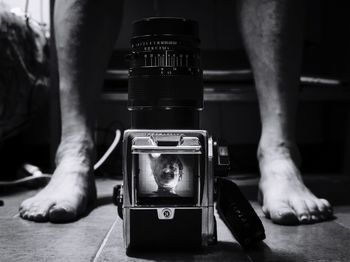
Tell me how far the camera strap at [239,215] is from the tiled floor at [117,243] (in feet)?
0.07

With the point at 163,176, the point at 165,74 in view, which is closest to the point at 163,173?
the point at 163,176

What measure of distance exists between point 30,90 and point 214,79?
0.55m

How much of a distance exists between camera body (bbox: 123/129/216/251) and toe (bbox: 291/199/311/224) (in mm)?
264

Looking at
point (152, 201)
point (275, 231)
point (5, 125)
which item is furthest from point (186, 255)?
point (5, 125)

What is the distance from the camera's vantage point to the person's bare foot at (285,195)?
2.90ft

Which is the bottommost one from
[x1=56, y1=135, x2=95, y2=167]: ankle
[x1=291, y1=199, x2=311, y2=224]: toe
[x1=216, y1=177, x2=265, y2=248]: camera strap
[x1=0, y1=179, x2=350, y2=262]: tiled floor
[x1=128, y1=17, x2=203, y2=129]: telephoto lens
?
[x1=0, y1=179, x2=350, y2=262]: tiled floor

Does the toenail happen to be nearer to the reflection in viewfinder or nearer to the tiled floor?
the tiled floor

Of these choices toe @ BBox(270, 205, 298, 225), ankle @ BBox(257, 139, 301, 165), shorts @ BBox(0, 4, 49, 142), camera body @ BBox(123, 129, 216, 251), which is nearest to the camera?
camera body @ BBox(123, 129, 216, 251)

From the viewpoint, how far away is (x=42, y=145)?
1871mm

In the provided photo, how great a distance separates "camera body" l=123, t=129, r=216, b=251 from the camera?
0.65 meters

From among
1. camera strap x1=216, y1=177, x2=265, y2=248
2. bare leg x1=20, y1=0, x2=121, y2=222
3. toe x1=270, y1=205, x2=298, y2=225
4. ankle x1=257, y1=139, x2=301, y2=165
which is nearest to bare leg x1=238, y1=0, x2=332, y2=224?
ankle x1=257, y1=139, x2=301, y2=165

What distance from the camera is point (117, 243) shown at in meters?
0.76

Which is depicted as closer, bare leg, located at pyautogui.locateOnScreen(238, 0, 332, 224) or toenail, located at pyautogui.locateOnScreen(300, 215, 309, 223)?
toenail, located at pyautogui.locateOnScreen(300, 215, 309, 223)

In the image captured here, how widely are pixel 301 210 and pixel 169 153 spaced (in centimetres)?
36
